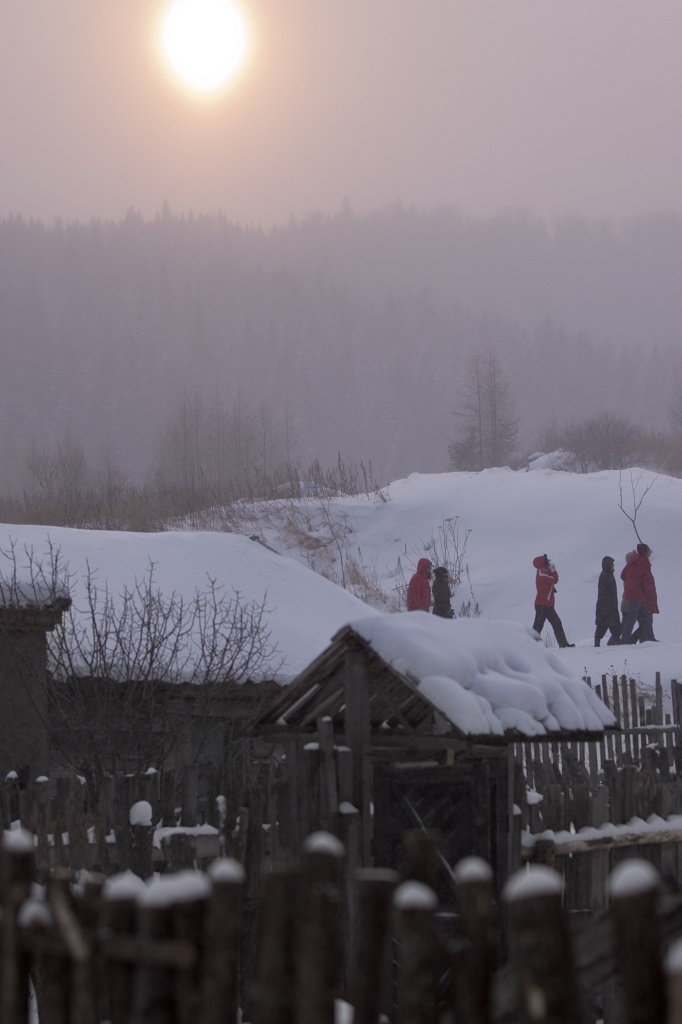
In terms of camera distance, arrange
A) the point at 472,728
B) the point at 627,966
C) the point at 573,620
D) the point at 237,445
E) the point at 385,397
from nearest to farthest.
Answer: the point at 627,966, the point at 472,728, the point at 573,620, the point at 237,445, the point at 385,397

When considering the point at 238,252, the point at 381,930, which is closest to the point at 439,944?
the point at 381,930

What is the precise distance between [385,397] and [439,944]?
4662 inches

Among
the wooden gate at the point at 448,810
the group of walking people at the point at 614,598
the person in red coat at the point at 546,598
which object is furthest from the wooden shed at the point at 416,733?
the person in red coat at the point at 546,598

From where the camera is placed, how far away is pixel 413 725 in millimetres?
6699

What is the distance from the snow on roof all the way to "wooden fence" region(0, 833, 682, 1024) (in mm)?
3029

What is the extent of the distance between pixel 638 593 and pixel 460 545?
1624 centimetres

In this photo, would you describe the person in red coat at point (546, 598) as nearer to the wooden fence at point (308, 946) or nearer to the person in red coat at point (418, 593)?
the person in red coat at point (418, 593)

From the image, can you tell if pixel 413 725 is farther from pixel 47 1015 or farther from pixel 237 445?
pixel 237 445

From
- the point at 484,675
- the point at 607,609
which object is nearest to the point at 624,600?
the point at 607,609

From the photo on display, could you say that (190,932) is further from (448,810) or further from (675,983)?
A: (448,810)

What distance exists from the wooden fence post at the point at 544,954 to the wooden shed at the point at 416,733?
3.46 metres

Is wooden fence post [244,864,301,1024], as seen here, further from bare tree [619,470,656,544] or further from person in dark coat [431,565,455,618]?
bare tree [619,470,656,544]

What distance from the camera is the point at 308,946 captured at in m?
2.45

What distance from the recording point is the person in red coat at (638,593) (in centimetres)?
2161
